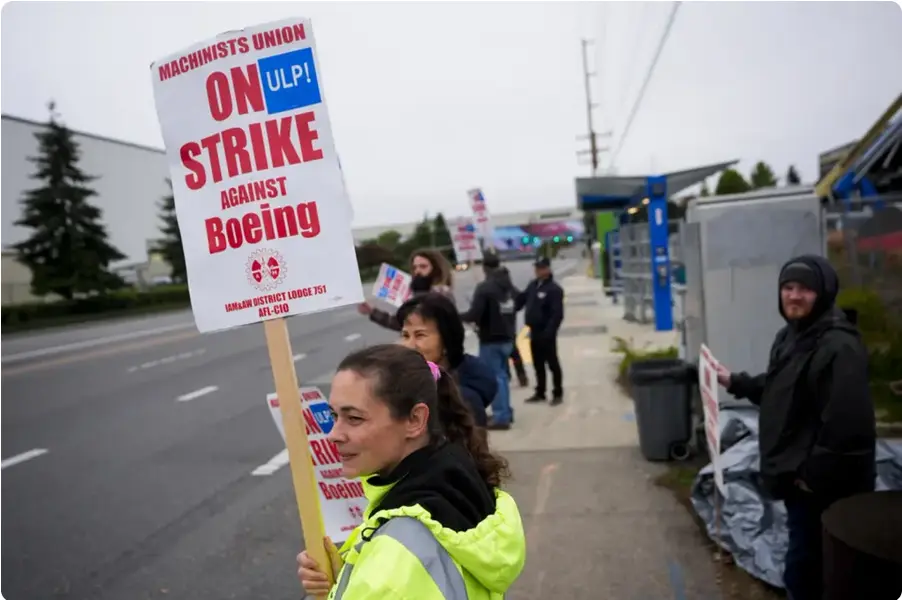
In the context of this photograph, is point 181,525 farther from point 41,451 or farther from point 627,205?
point 627,205

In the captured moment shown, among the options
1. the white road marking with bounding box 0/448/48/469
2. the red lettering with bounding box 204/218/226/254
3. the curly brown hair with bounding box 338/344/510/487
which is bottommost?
the white road marking with bounding box 0/448/48/469

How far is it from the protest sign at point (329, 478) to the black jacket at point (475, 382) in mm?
778

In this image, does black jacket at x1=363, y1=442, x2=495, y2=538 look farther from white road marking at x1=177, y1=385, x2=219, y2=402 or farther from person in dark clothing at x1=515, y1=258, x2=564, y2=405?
white road marking at x1=177, y1=385, x2=219, y2=402

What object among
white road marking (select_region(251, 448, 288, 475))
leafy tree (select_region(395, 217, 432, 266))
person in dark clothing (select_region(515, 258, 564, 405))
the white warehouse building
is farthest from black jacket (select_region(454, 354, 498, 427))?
leafy tree (select_region(395, 217, 432, 266))

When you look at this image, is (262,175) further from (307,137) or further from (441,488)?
(441,488)

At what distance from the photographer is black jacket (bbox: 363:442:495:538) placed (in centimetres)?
164

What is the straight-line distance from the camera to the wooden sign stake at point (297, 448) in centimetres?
228

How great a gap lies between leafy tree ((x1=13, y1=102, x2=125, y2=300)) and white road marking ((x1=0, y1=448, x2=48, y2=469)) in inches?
1557

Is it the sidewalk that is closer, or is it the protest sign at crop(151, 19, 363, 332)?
the protest sign at crop(151, 19, 363, 332)

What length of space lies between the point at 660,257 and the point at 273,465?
9.80 metres

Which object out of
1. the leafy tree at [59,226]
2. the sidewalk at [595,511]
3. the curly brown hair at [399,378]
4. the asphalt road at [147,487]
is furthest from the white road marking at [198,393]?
the leafy tree at [59,226]

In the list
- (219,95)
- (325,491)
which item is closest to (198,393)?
(325,491)

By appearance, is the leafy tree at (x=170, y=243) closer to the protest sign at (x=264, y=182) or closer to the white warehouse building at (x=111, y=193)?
the white warehouse building at (x=111, y=193)

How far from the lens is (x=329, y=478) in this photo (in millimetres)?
3529
